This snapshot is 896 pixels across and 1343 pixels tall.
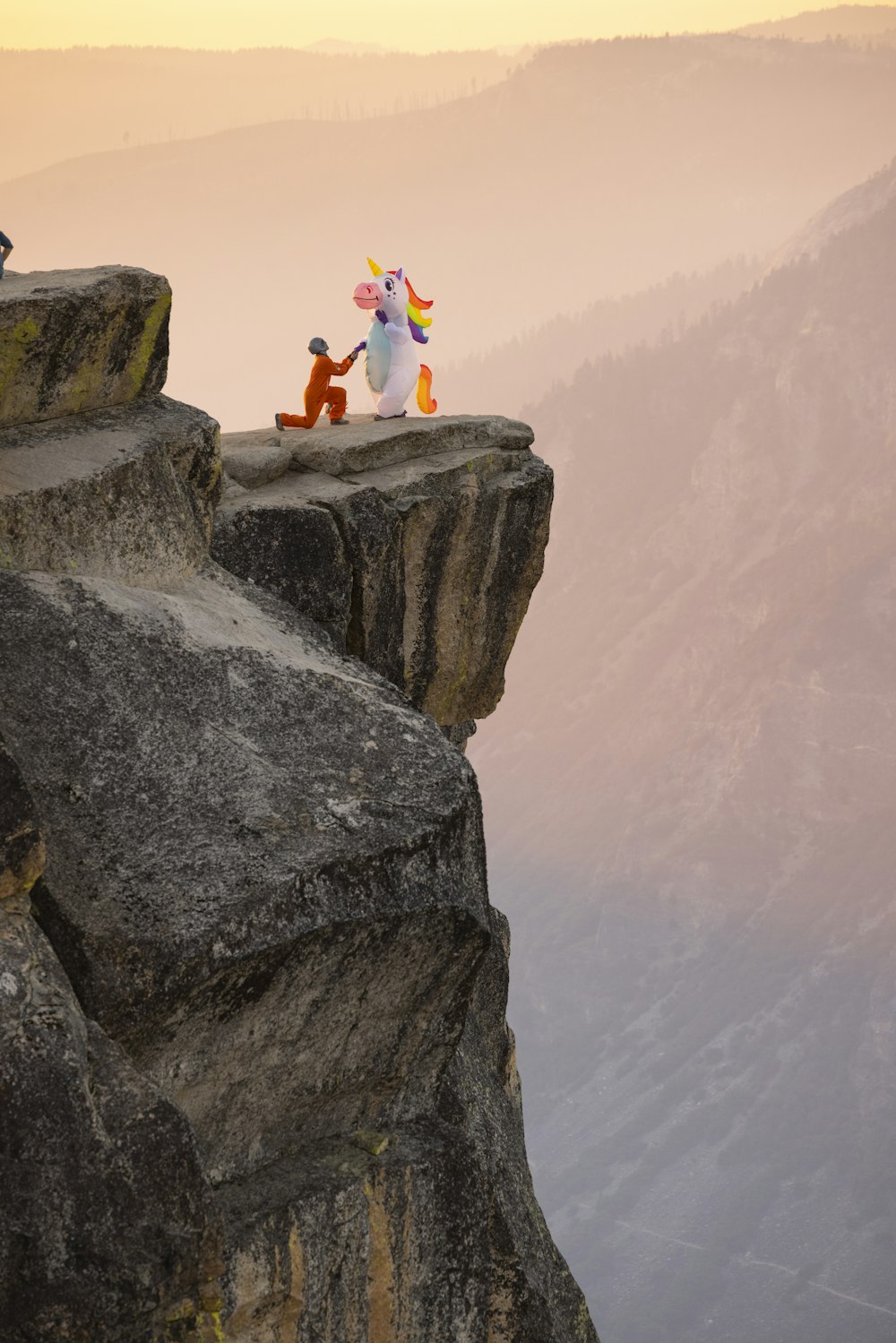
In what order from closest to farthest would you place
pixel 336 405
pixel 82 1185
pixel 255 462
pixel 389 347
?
pixel 82 1185, pixel 255 462, pixel 389 347, pixel 336 405

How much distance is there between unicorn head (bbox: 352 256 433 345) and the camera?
17281 millimetres

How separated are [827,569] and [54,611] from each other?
132 metres

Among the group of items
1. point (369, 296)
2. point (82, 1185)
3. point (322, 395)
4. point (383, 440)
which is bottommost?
point (82, 1185)

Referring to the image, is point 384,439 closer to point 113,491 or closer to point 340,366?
point 340,366

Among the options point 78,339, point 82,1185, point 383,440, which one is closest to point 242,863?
point 82,1185

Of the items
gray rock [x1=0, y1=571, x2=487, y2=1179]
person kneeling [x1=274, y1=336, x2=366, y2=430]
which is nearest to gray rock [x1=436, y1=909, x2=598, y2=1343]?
gray rock [x1=0, y1=571, x2=487, y2=1179]

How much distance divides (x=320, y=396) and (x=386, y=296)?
1392mm

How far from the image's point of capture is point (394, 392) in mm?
17469

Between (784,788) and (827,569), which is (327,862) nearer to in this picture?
(784,788)

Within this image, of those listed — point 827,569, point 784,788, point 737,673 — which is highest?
point 827,569

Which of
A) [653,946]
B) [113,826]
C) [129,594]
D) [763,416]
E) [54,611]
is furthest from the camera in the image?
[763,416]

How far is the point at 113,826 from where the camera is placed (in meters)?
8.98

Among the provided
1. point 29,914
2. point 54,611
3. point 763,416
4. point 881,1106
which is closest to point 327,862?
point 29,914

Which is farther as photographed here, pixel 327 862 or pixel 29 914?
pixel 327 862
